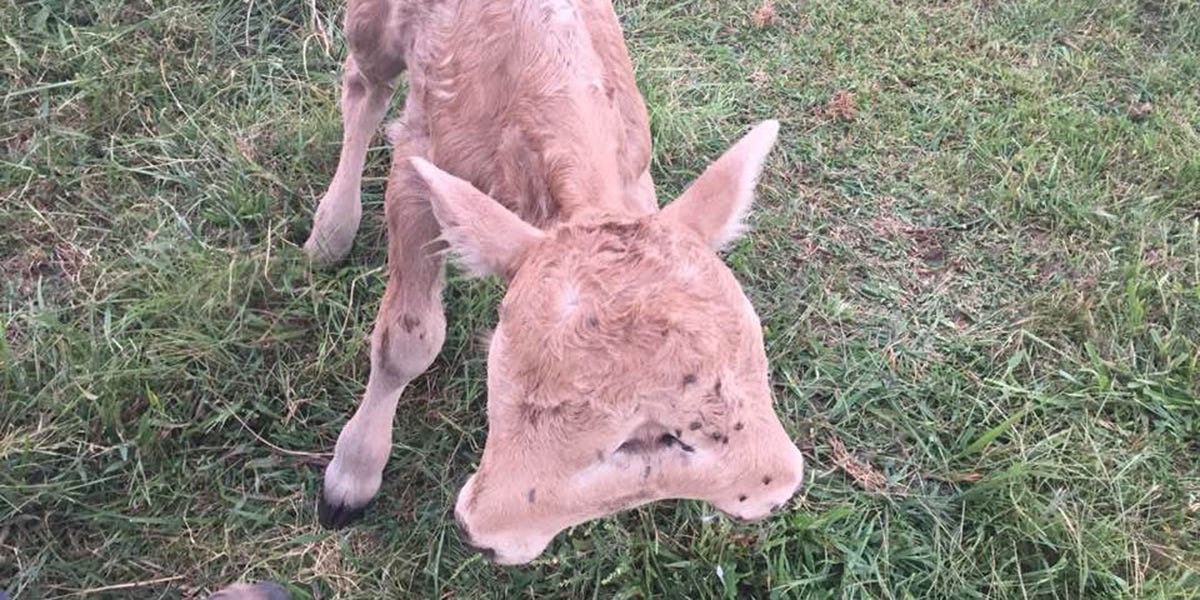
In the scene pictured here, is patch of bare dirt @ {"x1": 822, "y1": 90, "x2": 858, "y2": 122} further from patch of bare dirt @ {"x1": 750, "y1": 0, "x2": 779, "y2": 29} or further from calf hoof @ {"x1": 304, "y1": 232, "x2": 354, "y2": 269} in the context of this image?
calf hoof @ {"x1": 304, "y1": 232, "x2": 354, "y2": 269}

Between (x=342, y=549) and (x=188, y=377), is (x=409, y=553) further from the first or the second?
(x=188, y=377)

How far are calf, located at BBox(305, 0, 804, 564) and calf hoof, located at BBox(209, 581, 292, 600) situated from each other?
896 mm

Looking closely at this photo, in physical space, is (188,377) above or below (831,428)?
above

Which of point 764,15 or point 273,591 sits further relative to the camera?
point 764,15

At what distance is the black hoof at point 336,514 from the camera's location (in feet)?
11.6

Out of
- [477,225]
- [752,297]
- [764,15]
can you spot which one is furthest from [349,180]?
[764,15]

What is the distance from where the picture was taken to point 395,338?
3.29m

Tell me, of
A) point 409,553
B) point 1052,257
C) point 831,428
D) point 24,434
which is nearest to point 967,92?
point 1052,257

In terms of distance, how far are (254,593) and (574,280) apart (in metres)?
1.89

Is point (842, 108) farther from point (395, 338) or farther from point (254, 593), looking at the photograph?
point (254, 593)

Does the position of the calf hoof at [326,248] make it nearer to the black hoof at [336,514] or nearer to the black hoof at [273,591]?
the black hoof at [336,514]

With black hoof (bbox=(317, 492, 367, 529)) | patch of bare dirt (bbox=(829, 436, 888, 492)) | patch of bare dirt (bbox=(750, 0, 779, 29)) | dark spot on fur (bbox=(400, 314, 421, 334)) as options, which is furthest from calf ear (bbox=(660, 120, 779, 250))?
patch of bare dirt (bbox=(750, 0, 779, 29))

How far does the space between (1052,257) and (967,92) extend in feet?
3.73

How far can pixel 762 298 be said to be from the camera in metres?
4.36
